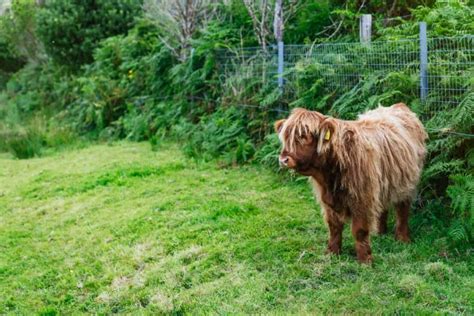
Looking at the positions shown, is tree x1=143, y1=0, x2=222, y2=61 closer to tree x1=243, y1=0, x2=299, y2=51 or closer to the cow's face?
tree x1=243, y1=0, x2=299, y2=51

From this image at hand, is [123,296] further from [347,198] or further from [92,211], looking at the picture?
[92,211]

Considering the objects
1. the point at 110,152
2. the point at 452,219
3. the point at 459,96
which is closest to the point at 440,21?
the point at 459,96

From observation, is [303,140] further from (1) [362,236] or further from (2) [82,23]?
(2) [82,23]

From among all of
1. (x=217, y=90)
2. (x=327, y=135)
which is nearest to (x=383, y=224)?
(x=327, y=135)

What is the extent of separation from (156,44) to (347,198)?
8665 millimetres

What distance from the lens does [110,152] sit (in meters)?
10.2

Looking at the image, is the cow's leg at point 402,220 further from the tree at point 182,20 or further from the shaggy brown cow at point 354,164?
the tree at point 182,20

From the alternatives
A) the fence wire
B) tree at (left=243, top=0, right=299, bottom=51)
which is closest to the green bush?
the fence wire

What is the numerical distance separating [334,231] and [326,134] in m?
0.94

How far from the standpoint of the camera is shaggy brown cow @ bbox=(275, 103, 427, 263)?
427cm

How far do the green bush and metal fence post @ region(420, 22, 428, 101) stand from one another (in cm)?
1001

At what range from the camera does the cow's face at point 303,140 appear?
4211mm

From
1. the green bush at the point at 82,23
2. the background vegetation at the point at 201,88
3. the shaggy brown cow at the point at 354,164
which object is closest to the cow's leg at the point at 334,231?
the shaggy brown cow at the point at 354,164

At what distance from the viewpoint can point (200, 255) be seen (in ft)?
16.7
